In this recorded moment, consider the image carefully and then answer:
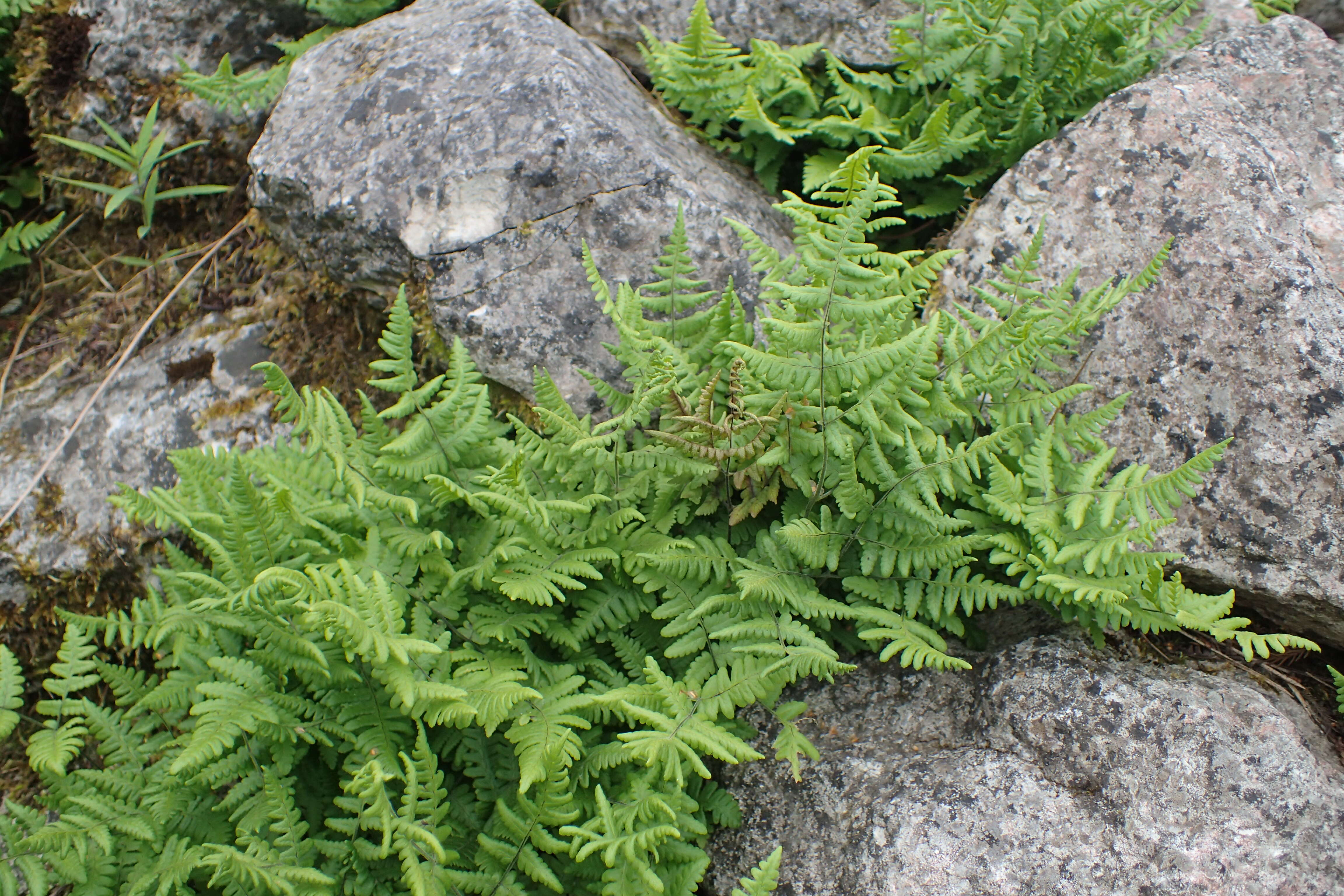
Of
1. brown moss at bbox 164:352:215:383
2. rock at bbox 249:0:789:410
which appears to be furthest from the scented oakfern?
brown moss at bbox 164:352:215:383

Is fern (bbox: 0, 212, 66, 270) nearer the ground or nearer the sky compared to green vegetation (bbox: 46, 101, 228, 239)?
nearer the ground

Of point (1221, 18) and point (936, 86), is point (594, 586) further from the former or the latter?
point (1221, 18)

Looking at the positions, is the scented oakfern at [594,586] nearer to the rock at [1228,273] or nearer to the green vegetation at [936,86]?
the rock at [1228,273]

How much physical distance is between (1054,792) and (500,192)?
299 cm

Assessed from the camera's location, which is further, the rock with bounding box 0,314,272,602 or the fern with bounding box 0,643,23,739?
the rock with bounding box 0,314,272,602

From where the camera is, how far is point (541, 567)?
2.78 m

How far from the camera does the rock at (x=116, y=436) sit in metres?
3.71

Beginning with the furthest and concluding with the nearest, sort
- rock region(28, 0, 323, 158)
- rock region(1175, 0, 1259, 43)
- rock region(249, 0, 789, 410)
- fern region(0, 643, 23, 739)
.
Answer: rock region(28, 0, 323, 158) → rock region(1175, 0, 1259, 43) → rock region(249, 0, 789, 410) → fern region(0, 643, 23, 739)

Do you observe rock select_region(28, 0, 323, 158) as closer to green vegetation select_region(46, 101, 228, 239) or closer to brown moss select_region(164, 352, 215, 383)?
green vegetation select_region(46, 101, 228, 239)

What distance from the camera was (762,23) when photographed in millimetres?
4125

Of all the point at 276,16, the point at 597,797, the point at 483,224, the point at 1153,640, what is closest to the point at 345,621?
the point at 597,797

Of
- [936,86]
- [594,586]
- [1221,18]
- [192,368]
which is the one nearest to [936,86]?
[936,86]

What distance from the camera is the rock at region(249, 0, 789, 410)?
11.4 feet

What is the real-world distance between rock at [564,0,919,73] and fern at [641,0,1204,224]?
0.10 m
